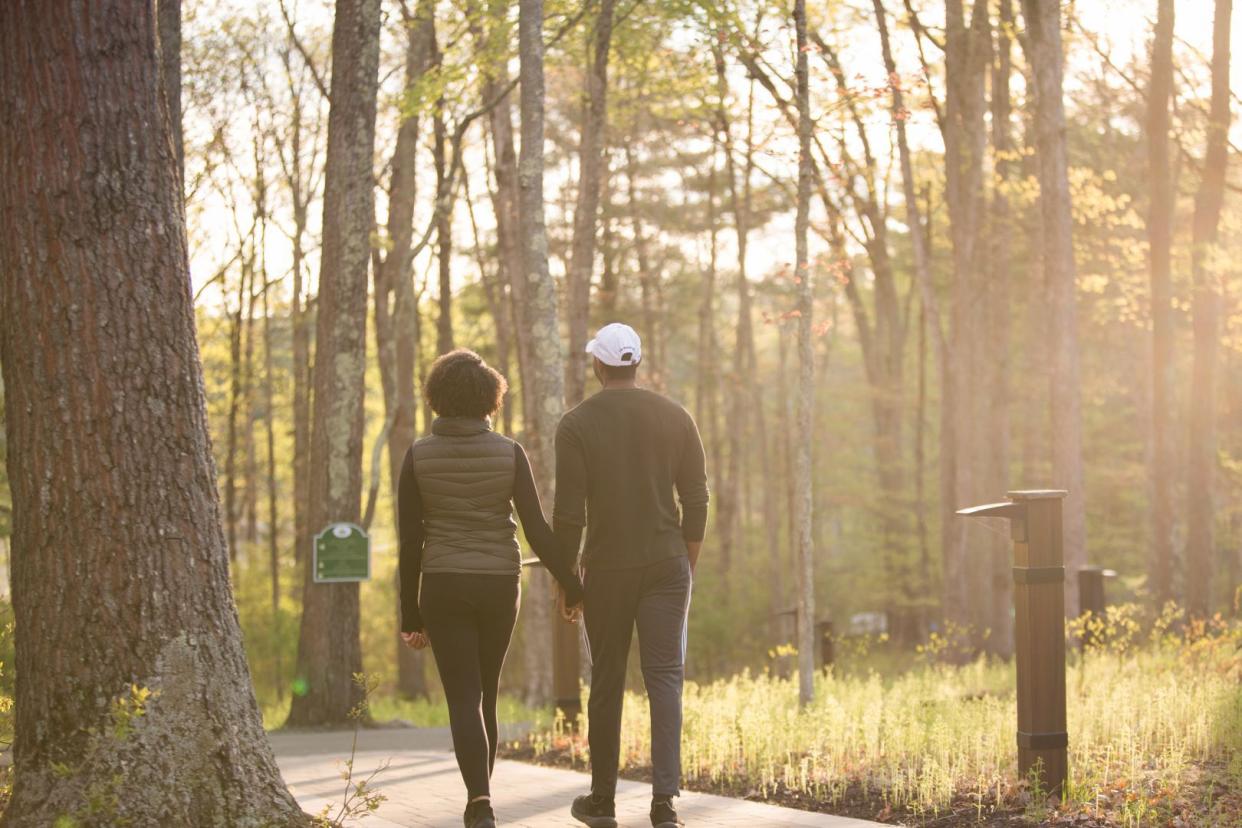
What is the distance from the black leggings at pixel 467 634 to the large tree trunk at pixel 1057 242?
12879mm

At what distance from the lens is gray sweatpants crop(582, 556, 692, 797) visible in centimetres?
636

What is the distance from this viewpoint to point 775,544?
114ft

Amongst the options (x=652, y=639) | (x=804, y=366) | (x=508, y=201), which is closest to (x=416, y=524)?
(x=652, y=639)

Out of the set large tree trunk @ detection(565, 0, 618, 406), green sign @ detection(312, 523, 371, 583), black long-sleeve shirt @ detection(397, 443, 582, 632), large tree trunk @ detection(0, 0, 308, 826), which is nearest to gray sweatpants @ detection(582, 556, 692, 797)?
black long-sleeve shirt @ detection(397, 443, 582, 632)

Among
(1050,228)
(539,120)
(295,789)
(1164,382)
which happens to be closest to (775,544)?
(1164,382)

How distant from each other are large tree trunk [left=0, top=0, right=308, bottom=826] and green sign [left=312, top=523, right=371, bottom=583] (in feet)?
26.0

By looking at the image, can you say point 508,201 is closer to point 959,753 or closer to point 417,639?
point 959,753

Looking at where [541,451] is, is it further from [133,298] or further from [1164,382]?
[1164,382]

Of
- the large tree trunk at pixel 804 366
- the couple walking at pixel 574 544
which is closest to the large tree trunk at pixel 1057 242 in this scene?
the large tree trunk at pixel 804 366

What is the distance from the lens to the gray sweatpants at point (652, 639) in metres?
6.36

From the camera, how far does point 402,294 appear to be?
69.4 ft

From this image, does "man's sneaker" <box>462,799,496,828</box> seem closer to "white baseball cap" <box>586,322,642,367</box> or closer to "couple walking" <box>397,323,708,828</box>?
"couple walking" <box>397,323,708,828</box>

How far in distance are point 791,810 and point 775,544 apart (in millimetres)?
27709

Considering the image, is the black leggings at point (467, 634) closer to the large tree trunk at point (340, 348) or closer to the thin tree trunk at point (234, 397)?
the large tree trunk at point (340, 348)
